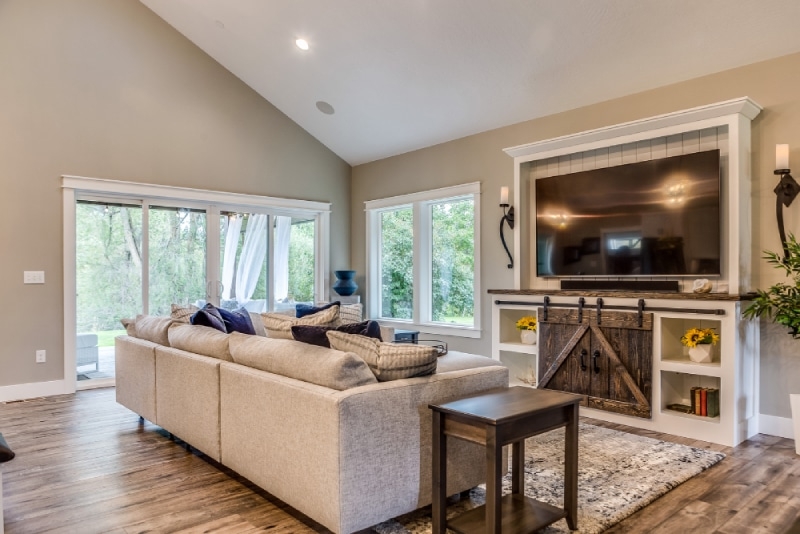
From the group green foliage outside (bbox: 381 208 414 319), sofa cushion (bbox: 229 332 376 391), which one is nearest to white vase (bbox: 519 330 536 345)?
green foliage outside (bbox: 381 208 414 319)

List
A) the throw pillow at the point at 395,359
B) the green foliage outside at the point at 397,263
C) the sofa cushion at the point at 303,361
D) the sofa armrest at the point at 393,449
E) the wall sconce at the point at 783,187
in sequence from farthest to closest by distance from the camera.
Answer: the green foliage outside at the point at 397,263
the wall sconce at the point at 783,187
the throw pillow at the point at 395,359
the sofa cushion at the point at 303,361
the sofa armrest at the point at 393,449

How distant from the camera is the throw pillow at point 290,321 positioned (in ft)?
9.36

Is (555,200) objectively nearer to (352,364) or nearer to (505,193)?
(505,193)

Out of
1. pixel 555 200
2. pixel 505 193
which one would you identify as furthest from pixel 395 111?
pixel 555 200

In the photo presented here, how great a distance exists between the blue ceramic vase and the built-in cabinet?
2.83 metres

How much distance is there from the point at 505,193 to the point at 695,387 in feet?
7.58

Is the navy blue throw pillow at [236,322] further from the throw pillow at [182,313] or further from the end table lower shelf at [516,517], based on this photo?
the end table lower shelf at [516,517]

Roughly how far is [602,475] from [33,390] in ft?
16.5

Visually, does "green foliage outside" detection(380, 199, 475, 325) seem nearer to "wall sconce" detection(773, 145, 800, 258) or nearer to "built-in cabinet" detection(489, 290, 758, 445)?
"built-in cabinet" detection(489, 290, 758, 445)

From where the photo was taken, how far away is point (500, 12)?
4078 mm

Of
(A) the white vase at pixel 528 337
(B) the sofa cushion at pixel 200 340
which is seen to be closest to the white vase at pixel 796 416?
(A) the white vase at pixel 528 337

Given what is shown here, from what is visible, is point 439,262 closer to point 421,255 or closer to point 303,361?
point 421,255

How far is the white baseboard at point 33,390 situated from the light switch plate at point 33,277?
0.96 m

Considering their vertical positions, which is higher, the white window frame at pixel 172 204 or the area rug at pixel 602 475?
the white window frame at pixel 172 204
